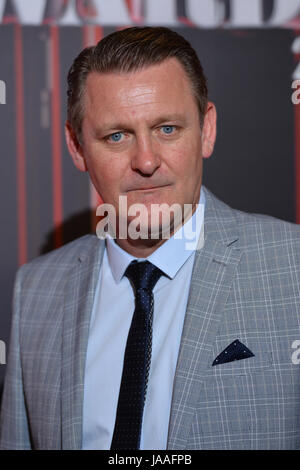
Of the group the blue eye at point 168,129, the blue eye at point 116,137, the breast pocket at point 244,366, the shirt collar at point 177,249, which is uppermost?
the blue eye at point 168,129

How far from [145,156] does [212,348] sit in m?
0.55

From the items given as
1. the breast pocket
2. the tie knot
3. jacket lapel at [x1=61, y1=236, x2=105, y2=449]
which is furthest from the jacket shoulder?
the breast pocket

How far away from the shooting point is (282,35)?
7.48 ft

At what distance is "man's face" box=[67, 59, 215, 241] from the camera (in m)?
1.67

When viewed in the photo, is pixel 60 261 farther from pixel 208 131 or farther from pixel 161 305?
pixel 208 131

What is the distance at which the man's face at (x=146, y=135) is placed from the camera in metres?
1.67

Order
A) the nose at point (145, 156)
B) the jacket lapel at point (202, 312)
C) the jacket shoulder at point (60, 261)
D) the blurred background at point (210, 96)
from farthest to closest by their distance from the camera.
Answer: the blurred background at point (210, 96) → the jacket shoulder at point (60, 261) → the nose at point (145, 156) → the jacket lapel at point (202, 312)

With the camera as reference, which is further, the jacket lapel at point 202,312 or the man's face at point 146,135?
the man's face at point 146,135

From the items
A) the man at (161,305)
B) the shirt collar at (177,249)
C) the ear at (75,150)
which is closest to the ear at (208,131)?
the man at (161,305)

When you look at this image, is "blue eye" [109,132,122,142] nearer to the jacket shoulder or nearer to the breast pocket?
the jacket shoulder

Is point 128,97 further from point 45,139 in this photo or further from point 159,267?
point 45,139

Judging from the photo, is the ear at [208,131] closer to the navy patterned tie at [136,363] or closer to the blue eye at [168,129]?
the blue eye at [168,129]

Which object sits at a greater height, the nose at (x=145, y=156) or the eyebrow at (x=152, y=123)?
the eyebrow at (x=152, y=123)

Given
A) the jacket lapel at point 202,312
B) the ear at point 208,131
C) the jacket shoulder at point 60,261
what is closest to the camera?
the jacket lapel at point 202,312
